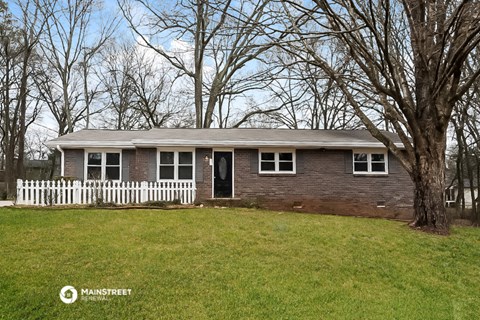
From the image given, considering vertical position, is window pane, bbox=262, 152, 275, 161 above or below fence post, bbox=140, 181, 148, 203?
above

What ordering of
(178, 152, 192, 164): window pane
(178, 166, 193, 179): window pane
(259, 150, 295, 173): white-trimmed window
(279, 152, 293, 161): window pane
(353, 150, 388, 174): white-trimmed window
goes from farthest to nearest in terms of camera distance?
(353, 150, 388, 174): white-trimmed window
(279, 152, 293, 161): window pane
(259, 150, 295, 173): white-trimmed window
(178, 152, 192, 164): window pane
(178, 166, 193, 179): window pane

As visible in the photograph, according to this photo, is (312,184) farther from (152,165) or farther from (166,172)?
(152,165)

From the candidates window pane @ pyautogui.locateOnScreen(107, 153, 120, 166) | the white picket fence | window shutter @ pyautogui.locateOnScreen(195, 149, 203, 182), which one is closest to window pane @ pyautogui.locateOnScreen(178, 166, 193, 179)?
window shutter @ pyautogui.locateOnScreen(195, 149, 203, 182)

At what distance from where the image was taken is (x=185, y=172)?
14336mm

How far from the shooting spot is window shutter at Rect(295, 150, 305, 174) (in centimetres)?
1450

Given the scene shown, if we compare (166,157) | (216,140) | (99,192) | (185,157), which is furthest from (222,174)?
(99,192)

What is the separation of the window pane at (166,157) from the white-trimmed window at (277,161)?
3685 mm

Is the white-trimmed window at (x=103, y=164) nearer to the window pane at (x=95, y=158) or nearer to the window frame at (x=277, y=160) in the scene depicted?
the window pane at (x=95, y=158)

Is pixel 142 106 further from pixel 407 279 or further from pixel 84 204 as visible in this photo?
pixel 407 279

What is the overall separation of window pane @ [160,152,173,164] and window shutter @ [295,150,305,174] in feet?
17.0

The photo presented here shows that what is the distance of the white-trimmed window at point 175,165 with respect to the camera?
46.8ft

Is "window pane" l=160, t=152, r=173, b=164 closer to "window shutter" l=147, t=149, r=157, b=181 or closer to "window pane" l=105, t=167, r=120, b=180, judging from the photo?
"window shutter" l=147, t=149, r=157, b=181

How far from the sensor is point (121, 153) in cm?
1473

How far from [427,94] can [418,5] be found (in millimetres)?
2438
